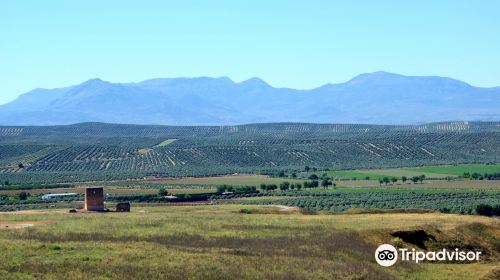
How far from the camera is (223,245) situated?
43438 millimetres

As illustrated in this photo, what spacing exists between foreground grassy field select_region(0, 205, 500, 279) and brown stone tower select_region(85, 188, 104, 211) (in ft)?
25.7

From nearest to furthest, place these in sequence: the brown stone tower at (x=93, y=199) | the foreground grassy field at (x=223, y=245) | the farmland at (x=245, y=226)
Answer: the foreground grassy field at (x=223, y=245), the farmland at (x=245, y=226), the brown stone tower at (x=93, y=199)

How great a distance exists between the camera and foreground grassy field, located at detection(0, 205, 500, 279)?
3528 centimetres

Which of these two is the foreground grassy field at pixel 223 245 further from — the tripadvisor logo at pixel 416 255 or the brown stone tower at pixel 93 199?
the brown stone tower at pixel 93 199

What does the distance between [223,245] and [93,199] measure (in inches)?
1048

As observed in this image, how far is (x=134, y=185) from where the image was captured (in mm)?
116625

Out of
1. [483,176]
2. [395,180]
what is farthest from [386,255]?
[483,176]

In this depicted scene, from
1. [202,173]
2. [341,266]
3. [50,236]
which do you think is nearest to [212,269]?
[341,266]

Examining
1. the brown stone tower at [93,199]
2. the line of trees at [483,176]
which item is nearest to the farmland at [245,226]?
the line of trees at [483,176]

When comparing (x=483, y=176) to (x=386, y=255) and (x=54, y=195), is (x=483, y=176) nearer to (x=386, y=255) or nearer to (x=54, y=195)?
(x=54, y=195)

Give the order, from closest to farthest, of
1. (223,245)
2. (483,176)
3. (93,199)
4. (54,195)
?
(223,245) < (93,199) < (54,195) < (483,176)

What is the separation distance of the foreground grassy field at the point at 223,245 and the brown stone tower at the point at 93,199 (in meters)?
7.84

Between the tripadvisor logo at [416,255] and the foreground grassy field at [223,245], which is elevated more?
the foreground grassy field at [223,245]

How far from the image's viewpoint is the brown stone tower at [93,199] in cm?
6738
